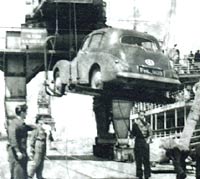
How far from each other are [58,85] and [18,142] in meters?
6.39

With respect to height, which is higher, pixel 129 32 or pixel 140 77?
pixel 129 32

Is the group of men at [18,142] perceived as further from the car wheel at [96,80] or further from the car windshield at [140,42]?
the car windshield at [140,42]

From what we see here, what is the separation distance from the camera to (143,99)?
15.5 m

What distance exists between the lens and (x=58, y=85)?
658 inches

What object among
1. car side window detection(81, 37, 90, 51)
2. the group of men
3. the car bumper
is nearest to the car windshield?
car side window detection(81, 37, 90, 51)

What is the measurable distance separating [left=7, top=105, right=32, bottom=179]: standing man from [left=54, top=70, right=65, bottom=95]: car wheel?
18.7ft

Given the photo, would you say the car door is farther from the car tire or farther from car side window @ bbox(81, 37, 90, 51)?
the car tire

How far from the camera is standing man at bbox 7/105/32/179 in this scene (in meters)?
10.4

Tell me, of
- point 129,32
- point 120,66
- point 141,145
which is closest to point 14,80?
point 129,32

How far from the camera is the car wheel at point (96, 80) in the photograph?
1451 cm

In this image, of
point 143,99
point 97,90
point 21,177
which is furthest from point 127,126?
point 21,177

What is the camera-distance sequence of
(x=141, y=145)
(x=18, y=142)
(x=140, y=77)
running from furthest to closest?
(x=141, y=145) < (x=140, y=77) < (x=18, y=142)

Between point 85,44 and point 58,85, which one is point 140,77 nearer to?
point 85,44

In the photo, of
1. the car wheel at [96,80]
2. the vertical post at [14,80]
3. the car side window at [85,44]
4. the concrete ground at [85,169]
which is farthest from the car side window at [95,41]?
the concrete ground at [85,169]
